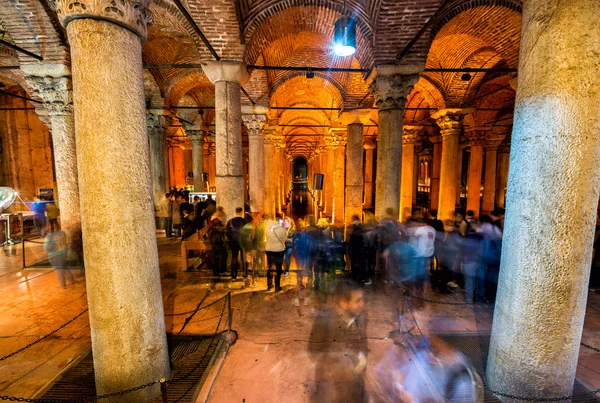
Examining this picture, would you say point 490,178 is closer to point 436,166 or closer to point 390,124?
point 436,166

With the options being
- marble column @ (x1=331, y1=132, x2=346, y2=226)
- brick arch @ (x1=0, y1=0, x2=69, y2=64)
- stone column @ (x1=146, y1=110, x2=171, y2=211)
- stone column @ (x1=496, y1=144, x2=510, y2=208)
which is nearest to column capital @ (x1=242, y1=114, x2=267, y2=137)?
stone column @ (x1=146, y1=110, x2=171, y2=211)

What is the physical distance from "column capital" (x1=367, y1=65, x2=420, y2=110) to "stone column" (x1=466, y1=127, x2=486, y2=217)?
27.6 ft

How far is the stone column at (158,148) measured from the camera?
1115cm

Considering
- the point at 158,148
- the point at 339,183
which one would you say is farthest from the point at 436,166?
the point at 158,148

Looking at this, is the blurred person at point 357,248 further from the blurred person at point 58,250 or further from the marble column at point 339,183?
the marble column at point 339,183

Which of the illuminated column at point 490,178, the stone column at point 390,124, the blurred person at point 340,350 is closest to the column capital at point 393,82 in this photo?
the stone column at point 390,124

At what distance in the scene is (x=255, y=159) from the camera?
Answer: 11.6 meters

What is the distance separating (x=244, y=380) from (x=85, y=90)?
3268 mm

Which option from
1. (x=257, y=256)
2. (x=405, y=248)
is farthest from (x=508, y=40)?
(x=257, y=256)

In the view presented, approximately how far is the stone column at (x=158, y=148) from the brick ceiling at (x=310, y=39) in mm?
535

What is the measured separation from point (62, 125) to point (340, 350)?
7546 millimetres

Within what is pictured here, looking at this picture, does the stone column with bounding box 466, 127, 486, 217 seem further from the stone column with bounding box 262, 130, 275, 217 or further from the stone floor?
the stone column with bounding box 262, 130, 275, 217

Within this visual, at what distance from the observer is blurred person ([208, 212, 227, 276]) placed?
583 cm

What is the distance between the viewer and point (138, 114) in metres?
2.61
